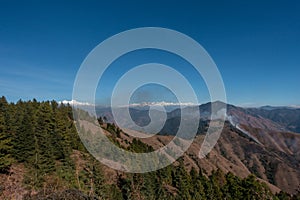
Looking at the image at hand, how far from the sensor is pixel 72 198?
739 centimetres

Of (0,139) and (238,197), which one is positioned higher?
(0,139)

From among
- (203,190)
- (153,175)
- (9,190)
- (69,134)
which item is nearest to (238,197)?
(203,190)

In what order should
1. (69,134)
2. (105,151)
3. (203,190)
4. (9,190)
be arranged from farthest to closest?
(203,190)
(69,134)
(105,151)
(9,190)

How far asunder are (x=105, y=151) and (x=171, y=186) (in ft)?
76.6

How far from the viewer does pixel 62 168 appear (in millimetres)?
44188

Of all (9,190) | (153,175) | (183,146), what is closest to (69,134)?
(153,175)

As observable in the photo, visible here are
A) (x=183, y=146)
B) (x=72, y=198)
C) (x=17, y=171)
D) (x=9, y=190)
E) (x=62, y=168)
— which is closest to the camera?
(x=72, y=198)

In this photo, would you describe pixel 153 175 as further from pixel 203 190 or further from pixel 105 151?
pixel 203 190

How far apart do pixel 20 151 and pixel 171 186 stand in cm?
4054

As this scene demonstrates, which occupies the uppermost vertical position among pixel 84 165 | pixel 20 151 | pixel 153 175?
pixel 20 151

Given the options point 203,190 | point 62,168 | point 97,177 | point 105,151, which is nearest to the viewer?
point 97,177

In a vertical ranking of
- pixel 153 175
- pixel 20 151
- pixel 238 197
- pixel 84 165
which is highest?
pixel 20 151

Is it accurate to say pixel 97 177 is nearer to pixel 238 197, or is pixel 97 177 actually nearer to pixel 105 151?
pixel 105 151

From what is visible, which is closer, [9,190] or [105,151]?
[9,190]
